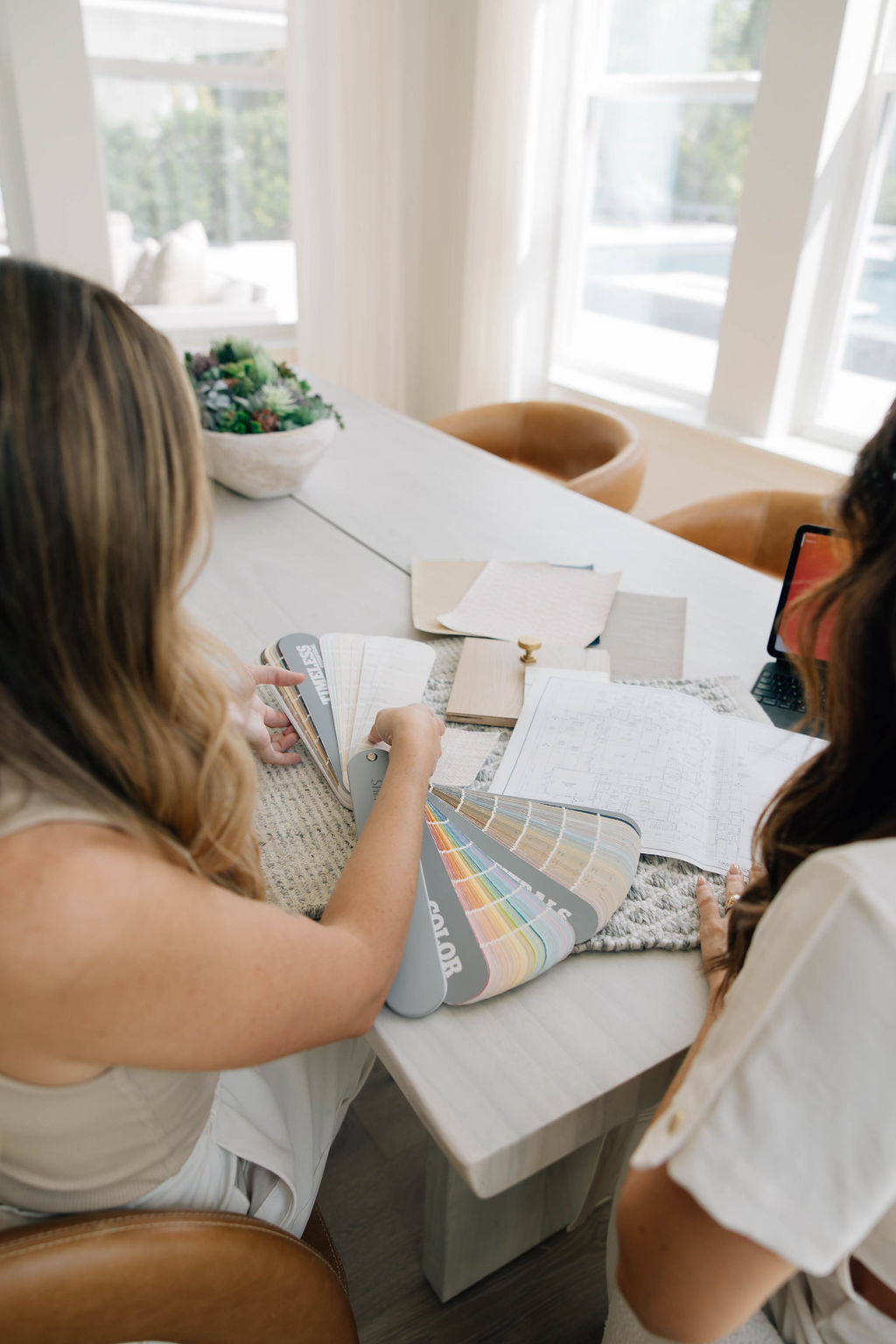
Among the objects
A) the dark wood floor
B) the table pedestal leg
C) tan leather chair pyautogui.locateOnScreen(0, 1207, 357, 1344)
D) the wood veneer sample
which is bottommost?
the dark wood floor

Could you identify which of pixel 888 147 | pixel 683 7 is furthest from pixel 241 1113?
pixel 683 7

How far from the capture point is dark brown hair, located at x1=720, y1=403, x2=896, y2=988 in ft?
1.73

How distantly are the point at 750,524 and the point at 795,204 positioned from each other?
1.20m

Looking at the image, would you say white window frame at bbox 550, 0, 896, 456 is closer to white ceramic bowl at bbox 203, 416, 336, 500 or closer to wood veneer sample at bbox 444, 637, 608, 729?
white ceramic bowl at bbox 203, 416, 336, 500

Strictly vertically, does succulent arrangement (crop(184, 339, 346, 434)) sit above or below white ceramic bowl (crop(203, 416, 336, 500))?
above

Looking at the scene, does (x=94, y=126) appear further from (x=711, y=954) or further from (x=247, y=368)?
(x=711, y=954)

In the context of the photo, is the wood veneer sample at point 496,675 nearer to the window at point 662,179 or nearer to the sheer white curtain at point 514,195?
the window at point 662,179

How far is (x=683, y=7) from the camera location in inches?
114

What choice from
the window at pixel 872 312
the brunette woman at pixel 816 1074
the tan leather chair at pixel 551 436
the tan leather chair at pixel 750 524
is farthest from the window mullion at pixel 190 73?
the brunette woman at pixel 816 1074

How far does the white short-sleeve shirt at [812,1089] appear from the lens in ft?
1.39

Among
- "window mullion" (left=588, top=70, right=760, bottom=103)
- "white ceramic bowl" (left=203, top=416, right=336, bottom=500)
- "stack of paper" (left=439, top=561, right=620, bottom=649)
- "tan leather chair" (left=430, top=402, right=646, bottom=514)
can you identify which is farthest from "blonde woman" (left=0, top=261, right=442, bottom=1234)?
"window mullion" (left=588, top=70, right=760, bottom=103)

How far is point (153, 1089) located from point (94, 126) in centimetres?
343

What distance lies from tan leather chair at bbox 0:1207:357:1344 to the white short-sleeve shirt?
14.0 inches

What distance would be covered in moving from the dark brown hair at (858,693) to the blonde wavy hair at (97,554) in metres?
0.39
